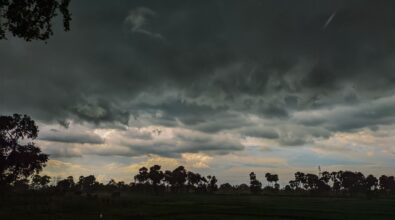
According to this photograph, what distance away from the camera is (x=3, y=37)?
729 inches

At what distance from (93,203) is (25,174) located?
617 inches

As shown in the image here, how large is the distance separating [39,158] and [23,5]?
66.9 m

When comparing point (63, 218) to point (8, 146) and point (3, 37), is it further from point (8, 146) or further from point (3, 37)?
point (3, 37)

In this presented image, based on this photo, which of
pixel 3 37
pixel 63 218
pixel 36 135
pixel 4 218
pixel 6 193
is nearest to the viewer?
pixel 3 37

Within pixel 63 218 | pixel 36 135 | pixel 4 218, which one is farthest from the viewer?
pixel 36 135

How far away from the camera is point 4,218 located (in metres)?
47.5

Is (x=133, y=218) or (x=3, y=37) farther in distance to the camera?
(x=133, y=218)

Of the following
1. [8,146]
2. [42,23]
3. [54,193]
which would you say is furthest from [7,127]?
[42,23]

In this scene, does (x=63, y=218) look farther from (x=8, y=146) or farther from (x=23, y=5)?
(x=23, y=5)

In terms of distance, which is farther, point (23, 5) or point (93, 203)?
point (93, 203)

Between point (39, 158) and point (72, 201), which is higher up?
point (39, 158)

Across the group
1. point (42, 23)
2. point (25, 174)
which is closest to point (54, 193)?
point (25, 174)

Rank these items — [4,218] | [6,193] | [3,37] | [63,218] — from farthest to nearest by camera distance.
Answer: [6,193] → [63,218] → [4,218] → [3,37]

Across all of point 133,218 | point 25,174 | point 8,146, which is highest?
point 8,146
